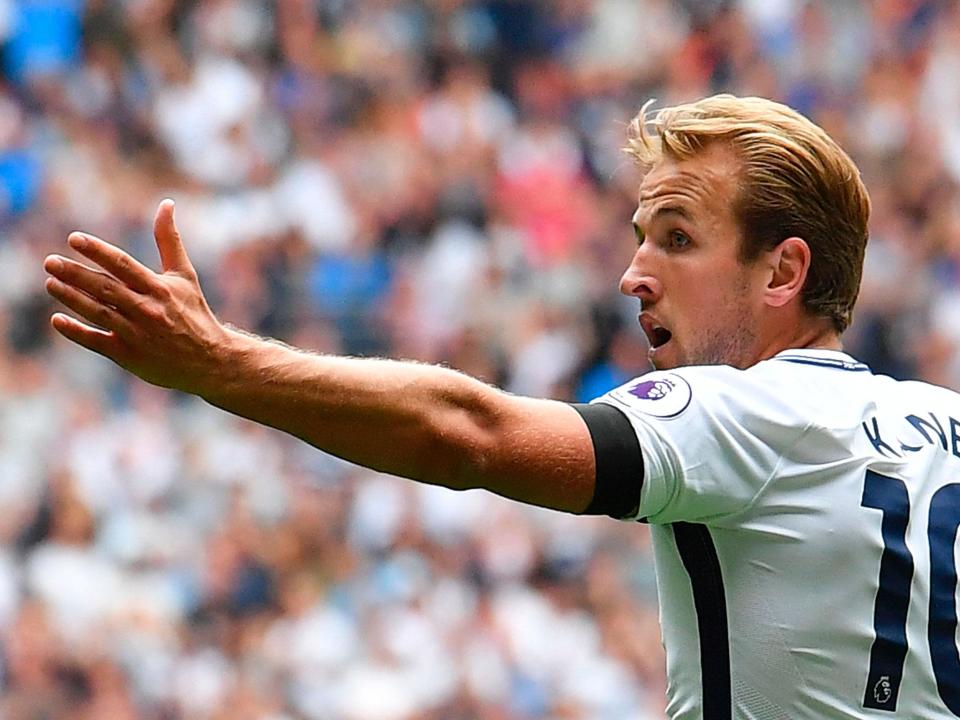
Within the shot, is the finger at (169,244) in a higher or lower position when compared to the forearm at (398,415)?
higher

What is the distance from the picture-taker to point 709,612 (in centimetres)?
281

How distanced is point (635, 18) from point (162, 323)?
9.79 metres

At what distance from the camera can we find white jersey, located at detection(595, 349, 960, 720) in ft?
8.83

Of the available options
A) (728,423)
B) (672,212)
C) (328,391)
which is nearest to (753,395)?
(728,423)

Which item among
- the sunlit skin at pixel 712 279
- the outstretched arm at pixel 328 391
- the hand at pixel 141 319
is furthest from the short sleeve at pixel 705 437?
the hand at pixel 141 319

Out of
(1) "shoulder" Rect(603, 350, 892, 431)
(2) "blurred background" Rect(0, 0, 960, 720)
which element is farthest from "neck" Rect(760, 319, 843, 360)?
(2) "blurred background" Rect(0, 0, 960, 720)

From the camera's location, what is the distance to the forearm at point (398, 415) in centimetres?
251

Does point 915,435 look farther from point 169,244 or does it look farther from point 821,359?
point 169,244

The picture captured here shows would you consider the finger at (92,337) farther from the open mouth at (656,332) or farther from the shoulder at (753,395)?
the open mouth at (656,332)

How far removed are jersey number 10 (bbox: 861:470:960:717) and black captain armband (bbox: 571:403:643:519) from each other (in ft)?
1.37

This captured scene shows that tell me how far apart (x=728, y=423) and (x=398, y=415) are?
1.72 feet

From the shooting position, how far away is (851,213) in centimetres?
304

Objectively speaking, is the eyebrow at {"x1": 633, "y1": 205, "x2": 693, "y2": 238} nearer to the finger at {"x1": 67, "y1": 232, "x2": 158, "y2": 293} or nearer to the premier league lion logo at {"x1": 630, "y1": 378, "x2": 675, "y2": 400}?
the premier league lion logo at {"x1": 630, "y1": 378, "x2": 675, "y2": 400}

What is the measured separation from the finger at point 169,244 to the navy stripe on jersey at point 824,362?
1.02 meters
